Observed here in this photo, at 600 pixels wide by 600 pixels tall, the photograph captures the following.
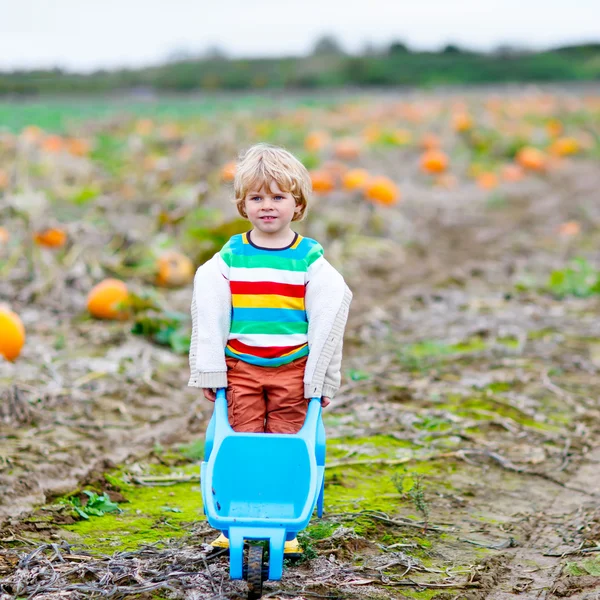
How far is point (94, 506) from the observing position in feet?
10.9

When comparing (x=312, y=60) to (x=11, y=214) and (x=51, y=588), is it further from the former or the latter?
(x=51, y=588)

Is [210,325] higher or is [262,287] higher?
[262,287]

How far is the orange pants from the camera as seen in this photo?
287 cm

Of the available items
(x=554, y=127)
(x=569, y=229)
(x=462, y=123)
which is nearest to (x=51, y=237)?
(x=569, y=229)

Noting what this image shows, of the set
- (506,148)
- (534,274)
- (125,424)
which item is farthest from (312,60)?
(125,424)

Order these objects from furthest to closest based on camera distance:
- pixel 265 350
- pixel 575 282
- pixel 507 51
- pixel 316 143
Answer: pixel 507 51
pixel 316 143
pixel 575 282
pixel 265 350

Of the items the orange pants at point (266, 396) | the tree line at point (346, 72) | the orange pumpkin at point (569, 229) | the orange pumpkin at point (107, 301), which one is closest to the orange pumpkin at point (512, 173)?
the orange pumpkin at point (569, 229)

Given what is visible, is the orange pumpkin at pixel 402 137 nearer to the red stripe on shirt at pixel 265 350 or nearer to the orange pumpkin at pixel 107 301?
the orange pumpkin at pixel 107 301

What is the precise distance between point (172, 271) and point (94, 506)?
10.5 feet

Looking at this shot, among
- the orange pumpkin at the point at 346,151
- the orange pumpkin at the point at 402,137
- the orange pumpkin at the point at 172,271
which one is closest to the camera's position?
the orange pumpkin at the point at 172,271

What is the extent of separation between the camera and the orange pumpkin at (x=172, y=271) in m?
6.36

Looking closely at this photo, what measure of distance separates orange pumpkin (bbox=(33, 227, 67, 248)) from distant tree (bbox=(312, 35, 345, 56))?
1533 inches

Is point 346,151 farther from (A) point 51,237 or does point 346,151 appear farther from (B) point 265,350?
(B) point 265,350

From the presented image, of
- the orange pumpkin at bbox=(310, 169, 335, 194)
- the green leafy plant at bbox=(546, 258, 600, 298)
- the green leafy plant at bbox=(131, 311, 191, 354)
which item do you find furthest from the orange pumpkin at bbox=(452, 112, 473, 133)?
the green leafy plant at bbox=(131, 311, 191, 354)
